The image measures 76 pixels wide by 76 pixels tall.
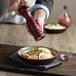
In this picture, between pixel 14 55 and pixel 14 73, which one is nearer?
pixel 14 73

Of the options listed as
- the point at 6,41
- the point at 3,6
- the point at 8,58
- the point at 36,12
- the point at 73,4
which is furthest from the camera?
the point at 73,4

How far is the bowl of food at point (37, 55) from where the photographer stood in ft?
3.30

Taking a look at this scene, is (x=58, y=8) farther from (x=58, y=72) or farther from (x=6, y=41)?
(x=58, y=72)

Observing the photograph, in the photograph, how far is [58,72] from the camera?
95cm

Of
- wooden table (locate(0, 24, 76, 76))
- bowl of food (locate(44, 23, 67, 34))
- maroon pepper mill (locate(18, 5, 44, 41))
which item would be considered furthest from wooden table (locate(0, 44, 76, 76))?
bowl of food (locate(44, 23, 67, 34))

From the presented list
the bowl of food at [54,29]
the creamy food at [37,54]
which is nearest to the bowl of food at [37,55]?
the creamy food at [37,54]

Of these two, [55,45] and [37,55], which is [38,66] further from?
[55,45]

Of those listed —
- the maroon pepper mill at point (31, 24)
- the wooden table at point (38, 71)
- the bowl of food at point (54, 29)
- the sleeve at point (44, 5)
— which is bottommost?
the wooden table at point (38, 71)

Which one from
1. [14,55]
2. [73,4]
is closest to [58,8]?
[73,4]

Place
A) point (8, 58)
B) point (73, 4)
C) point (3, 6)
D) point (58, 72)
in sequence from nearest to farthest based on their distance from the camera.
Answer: point (58, 72), point (8, 58), point (3, 6), point (73, 4)

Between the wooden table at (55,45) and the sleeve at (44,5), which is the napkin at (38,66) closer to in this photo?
the wooden table at (55,45)

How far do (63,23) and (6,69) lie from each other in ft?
3.03

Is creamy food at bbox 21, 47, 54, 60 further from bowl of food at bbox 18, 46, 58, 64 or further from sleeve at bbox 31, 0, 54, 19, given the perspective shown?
sleeve at bbox 31, 0, 54, 19

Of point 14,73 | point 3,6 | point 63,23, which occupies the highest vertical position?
point 3,6
